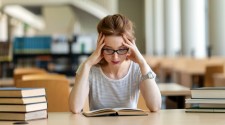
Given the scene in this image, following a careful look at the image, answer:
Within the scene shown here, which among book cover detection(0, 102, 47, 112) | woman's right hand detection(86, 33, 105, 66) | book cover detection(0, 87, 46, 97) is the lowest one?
book cover detection(0, 102, 47, 112)

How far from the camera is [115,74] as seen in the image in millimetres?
2783

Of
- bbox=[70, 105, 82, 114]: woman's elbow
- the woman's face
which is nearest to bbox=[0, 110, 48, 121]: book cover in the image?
bbox=[70, 105, 82, 114]: woman's elbow

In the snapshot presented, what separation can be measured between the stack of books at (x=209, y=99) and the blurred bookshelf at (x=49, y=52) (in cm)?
558

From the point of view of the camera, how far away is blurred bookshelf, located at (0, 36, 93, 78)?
8.00 m

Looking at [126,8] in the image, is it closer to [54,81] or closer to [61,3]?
[61,3]

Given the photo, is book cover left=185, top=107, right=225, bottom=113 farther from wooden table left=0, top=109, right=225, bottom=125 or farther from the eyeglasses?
the eyeglasses

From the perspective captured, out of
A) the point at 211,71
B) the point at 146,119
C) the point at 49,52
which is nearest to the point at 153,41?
the point at 49,52

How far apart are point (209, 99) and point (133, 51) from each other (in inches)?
17.8

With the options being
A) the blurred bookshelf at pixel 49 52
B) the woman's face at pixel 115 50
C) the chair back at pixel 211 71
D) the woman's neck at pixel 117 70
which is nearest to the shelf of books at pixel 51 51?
the blurred bookshelf at pixel 49 52

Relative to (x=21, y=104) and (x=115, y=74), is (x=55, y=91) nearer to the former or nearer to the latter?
(x=115, y=74)

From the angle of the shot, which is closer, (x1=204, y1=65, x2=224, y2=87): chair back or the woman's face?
the woman's face

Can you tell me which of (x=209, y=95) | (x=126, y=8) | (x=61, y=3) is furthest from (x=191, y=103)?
(x=126, y=8)

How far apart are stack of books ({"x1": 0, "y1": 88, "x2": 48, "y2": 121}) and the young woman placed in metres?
0.35

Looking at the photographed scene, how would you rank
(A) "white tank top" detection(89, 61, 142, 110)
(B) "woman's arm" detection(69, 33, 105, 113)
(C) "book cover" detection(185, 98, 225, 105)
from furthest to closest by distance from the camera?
(A) "white tank top" detection(89, 61, 142, 110)
(B) "woman's arm" detection(69, 33, 105, 113)
(C) "book cover" detection(185, 98, 225, 105)
